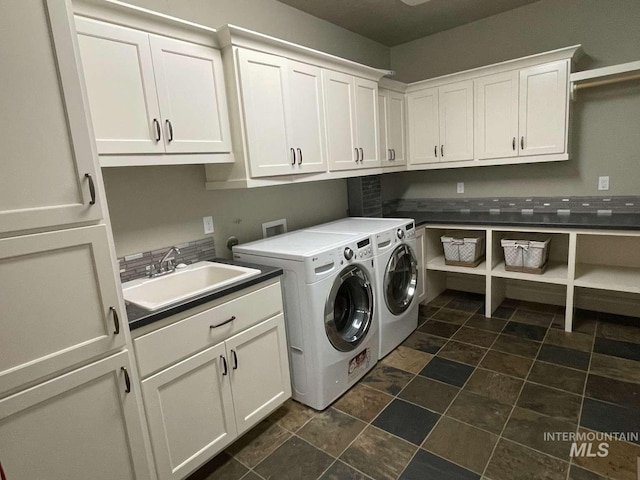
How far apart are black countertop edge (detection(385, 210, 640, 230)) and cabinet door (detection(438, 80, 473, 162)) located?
21.1 inches

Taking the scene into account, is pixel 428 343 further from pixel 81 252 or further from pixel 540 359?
pixel 81 252

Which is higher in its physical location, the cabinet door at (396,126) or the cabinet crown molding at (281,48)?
the cabinet crown molding at (281,48)

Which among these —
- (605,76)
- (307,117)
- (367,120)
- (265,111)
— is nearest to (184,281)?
(265,111)

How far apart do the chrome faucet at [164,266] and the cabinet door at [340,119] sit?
4.08 feet

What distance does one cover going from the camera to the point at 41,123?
1.11 metres

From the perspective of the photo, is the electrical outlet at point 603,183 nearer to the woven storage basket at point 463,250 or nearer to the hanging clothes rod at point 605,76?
the hanging clothes rod at point 605,76

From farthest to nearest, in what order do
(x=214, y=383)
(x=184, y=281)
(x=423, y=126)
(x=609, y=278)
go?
1. (x=423, y=126)
2. (x=609, y=278)
3. (x=184, y=281)
4. (x=214, y=383)

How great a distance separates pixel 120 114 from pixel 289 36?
5.45 feet

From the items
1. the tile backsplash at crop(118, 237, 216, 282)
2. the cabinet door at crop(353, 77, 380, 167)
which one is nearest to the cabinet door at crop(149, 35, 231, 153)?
the tile backsplash at crop(118, 237, 216, 282)

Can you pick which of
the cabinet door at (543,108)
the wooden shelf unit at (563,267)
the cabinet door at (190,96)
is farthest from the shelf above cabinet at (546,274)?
the cabinet door at (190,96)

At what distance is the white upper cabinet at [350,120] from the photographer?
8.86 feet

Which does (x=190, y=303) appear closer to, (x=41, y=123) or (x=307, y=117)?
(x=41, y=123)

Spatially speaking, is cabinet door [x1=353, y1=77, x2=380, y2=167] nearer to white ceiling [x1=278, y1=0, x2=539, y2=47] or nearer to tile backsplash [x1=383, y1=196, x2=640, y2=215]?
white ceiling [x1=278, y1=0, x2=539, y2=47]

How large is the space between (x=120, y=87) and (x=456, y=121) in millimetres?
2690
